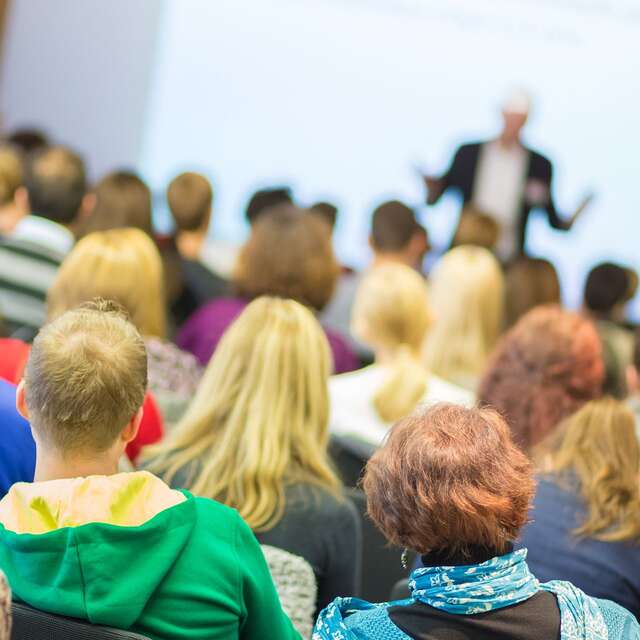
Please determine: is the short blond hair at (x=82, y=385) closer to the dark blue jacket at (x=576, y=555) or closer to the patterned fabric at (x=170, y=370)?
the dark blue jacket at (x=576, y=555)

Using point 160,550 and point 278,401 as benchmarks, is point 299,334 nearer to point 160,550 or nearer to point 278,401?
point 278,401

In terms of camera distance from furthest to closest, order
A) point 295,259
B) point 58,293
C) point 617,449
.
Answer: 1. point 295,259
2. point 58,293
3. point 617,449

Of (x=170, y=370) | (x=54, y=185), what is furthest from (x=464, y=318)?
(x=54, y=185)

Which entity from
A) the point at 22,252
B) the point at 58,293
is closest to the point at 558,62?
the point at 22,252

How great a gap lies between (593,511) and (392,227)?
2.76m

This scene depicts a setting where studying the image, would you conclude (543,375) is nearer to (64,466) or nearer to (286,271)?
(286,271)

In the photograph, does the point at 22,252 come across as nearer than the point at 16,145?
Yes

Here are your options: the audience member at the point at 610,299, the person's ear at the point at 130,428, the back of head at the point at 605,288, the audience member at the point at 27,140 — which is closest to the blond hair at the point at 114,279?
the person's ear at the point at 130,428

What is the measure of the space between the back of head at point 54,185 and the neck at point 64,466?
2.75 m

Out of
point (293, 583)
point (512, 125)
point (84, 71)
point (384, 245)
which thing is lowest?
point (293, 583)

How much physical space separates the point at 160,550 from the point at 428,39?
5500 mm

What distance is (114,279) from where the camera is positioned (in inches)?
117

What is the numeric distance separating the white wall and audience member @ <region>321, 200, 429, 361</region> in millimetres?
2726

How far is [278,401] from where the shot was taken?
7.43ft
